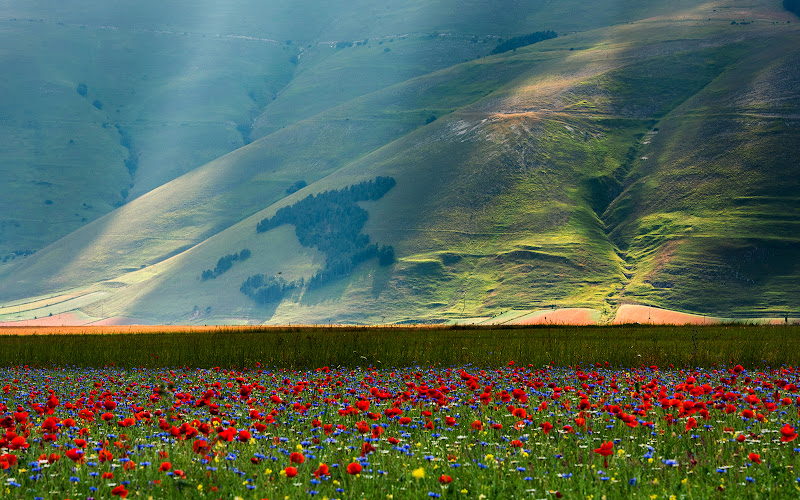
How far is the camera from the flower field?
9.55 metres

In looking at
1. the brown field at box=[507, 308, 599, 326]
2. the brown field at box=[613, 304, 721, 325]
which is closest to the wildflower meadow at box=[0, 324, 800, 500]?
the brown field at box=[613, 304, 721, 325]

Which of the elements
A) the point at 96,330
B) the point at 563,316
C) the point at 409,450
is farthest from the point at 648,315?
the point at 409,450

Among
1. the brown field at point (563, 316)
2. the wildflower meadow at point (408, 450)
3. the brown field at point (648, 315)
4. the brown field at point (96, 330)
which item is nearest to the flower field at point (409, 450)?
the wildflower meadow at point (408, 450)

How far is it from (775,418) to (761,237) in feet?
574

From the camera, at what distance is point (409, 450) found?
11.3m

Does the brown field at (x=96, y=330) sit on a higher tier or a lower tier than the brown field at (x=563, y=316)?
higher

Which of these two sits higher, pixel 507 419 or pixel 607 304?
pixel 507 419

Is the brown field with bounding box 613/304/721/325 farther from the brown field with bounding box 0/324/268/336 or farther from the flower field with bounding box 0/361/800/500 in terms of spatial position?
the flower field with bounding box 0/361/800/500

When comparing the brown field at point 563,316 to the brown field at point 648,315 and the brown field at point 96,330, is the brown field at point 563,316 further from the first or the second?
the brown field at point 96,330

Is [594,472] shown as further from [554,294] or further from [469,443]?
[554,294]

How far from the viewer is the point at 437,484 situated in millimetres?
9719

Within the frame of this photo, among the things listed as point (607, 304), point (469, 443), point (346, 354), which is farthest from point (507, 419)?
point (607, 304)

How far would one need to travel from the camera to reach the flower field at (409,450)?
955 cm

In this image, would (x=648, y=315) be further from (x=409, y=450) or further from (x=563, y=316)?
(x=409, y=450)
